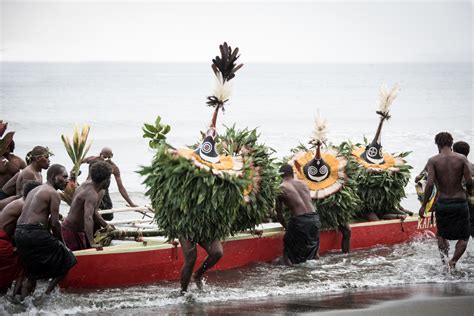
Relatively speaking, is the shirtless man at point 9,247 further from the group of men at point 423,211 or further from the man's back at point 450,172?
the man's back at point 450,172

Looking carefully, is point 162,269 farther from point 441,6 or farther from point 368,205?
point 441,6

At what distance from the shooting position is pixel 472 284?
10203 millimetres

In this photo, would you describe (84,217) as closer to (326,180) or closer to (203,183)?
(203,183)

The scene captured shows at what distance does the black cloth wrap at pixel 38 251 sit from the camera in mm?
8945

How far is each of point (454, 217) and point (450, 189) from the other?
14.6 inches

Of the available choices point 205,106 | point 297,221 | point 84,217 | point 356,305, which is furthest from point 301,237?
point 205,106

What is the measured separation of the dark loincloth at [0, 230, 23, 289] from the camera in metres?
9.11

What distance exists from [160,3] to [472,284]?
98272 mm

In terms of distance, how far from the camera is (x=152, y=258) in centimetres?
1052

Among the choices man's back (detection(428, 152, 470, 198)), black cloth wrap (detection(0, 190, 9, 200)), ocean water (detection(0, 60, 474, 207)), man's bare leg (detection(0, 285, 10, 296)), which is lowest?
man's bare leg (detection(0, 285, 10, 296))

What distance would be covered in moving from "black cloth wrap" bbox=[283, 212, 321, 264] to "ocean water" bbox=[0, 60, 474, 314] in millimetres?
192

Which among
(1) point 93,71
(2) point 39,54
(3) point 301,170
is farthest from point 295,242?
(2) point 39,54

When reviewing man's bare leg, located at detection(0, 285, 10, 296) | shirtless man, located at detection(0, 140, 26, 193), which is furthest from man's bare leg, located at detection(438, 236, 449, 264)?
shirtless man, located at detection(0, 140, 26, 193)

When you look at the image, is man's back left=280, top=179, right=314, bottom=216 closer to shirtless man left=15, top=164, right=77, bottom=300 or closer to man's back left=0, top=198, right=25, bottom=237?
shirtless man left=15, top=164, right=77, bottom=300
